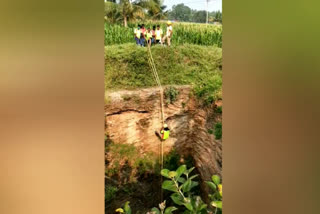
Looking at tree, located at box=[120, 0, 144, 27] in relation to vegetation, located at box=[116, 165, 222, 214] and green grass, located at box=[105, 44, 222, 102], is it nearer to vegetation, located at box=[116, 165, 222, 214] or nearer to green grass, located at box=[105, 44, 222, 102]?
green grass, located at box=[105, 44, 222, 102]

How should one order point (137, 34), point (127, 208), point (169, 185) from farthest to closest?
point (137, 34) → point (127, 208) → point (169, 185)

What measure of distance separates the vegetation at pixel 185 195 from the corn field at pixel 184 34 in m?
0.92

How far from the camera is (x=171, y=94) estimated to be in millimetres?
2117

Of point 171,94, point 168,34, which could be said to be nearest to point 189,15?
point 168,34

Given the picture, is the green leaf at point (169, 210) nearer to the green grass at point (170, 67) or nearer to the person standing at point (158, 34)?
the green grass at point (170, 67)

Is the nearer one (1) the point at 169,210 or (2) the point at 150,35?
(1) the point at 169,210

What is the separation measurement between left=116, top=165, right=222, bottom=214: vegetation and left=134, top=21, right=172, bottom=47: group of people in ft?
3.01

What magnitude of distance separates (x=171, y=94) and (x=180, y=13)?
1.93 ft

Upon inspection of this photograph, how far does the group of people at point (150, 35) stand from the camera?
208cm

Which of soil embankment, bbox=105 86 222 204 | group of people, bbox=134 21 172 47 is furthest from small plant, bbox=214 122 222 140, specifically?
group of people, bbox=134 21 172 47

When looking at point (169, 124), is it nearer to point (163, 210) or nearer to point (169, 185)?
point (169, 185)

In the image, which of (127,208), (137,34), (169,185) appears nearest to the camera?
(169,185)
